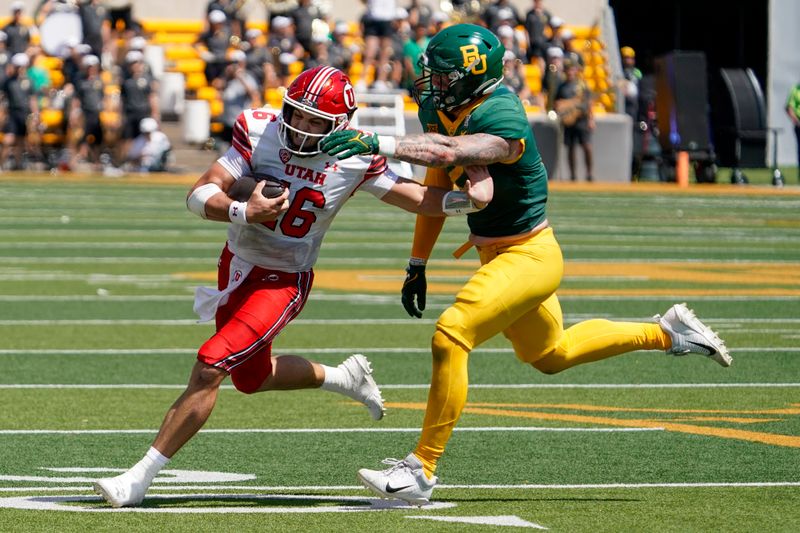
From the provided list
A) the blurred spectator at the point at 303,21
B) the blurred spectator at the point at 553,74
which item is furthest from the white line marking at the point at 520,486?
the blurred spectator at the point at 303,21

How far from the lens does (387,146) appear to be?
593 cm

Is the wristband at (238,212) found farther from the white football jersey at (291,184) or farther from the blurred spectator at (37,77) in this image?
the blurred spectator at (37,77)

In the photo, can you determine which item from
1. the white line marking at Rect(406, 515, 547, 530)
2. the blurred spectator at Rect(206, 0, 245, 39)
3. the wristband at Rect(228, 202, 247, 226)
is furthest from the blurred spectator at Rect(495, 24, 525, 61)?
the white line marking at Rect(406, 515, 547, 530)

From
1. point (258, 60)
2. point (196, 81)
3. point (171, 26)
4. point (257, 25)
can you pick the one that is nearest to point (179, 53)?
point (196, 81)

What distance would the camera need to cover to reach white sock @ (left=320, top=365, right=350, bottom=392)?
6.89 metres

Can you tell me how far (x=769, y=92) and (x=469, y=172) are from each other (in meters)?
30.7

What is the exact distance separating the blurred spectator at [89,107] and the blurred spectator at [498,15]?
6376mm

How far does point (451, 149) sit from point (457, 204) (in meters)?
0.24

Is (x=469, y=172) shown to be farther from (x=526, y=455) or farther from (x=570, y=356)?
(x=526, y=455)

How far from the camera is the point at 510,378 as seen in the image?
941cm

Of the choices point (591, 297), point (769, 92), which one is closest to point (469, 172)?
point (591, 297)

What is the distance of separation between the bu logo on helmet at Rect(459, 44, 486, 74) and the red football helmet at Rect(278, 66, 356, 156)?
0.45 m

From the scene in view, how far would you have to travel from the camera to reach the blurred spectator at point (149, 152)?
26.8 metres

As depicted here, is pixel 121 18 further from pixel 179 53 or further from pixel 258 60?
pixel 258 60
